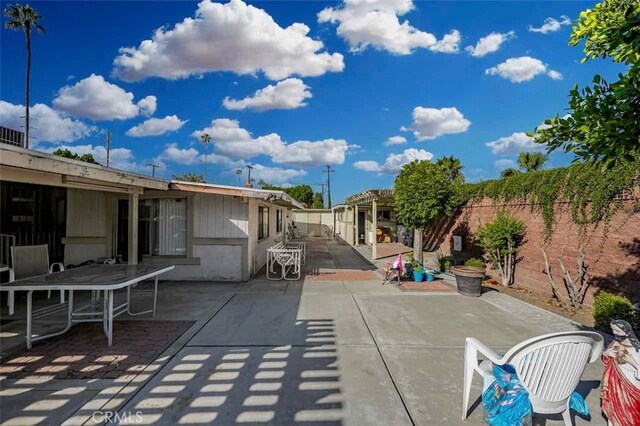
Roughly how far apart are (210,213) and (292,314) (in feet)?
13.8

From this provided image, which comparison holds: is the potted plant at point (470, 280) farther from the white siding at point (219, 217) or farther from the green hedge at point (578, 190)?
the white siding at point (219, 217)

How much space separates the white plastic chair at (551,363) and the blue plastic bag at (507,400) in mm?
61

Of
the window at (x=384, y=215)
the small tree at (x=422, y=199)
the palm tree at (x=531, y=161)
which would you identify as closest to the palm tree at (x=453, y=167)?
the palm tree at (x=531, y=161)

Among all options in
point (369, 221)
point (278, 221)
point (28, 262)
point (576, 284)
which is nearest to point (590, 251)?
point (576, 284)

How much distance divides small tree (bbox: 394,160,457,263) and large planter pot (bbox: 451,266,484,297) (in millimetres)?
2866

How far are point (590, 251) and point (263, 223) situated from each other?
907cm

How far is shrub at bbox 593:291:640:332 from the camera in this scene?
4.81 metres

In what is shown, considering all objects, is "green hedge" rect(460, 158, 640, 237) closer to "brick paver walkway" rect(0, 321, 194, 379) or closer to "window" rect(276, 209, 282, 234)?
"brick paver walkway" rect(0, 321, 194, 379)

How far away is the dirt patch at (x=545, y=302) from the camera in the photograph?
584 centimetres

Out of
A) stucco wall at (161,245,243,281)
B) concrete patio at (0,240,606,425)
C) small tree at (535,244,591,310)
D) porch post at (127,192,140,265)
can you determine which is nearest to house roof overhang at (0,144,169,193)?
porch post at (127,192,140,265)

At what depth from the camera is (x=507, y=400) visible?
2.32 meters

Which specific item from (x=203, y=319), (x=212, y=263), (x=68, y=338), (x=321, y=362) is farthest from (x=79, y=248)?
(x=321, y=362)

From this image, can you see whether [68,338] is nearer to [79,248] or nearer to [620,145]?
[79,248]

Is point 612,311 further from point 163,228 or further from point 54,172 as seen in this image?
point 163,228
